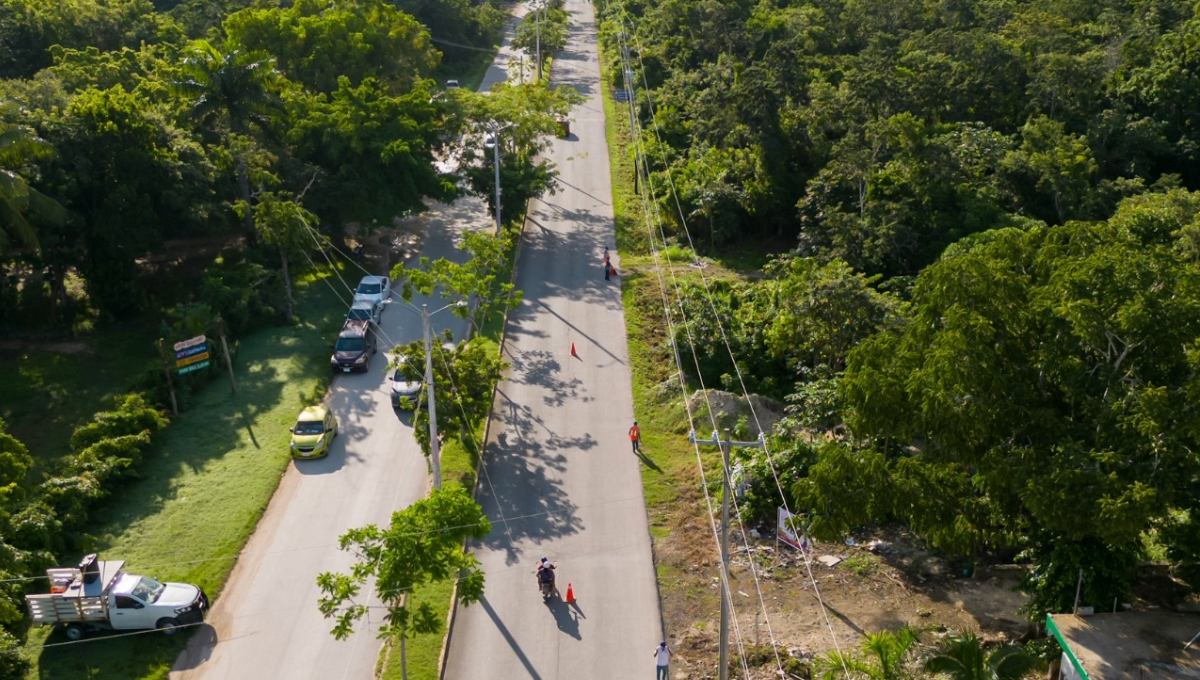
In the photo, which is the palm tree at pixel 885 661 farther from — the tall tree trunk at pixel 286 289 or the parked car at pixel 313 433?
the tall tree trunk at pixel 286 289

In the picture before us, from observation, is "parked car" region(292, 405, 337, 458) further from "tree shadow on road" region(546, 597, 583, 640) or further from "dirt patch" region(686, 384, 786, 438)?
"dirt patch" region(686, 384, 786, 438)

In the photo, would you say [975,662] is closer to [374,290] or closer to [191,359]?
[191,359]

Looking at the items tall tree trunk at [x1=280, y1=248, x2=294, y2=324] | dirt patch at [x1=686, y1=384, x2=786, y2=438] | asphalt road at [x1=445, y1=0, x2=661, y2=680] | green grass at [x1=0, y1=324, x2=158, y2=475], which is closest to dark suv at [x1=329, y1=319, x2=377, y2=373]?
tall tree trunk at [x1=280, y1=248, x2=294, y2=324]

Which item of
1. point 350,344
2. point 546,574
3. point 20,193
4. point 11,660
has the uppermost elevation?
point 20,193

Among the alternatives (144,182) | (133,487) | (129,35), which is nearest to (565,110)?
(144,182)

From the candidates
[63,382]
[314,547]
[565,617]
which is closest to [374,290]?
[63,382]
